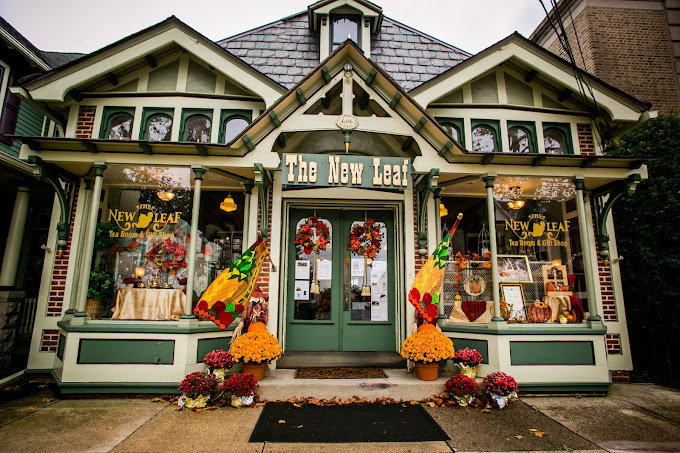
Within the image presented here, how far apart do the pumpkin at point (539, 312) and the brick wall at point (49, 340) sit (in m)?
8.16

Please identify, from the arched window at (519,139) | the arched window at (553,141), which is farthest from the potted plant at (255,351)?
the arched window at (553,141)

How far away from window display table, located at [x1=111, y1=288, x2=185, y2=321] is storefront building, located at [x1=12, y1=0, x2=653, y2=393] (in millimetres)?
34

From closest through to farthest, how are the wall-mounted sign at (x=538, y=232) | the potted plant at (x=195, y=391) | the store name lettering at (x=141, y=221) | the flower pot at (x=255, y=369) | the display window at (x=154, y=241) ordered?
1. the potted plant at (x=195, y=391)
2. the flower pot at (x=255, y=369)
3. the display window at (x=154, y=241)
4. the store name lettering at (x=141, y=221)
5. the wall-mounted sign at (x=538, y=232)

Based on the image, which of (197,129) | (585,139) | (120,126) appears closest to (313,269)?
(197,129)

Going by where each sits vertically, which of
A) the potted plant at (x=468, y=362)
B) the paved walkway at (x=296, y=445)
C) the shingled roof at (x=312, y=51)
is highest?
the shingled roof at (x=312, y=51)

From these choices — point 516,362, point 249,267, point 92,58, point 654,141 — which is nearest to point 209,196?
point 249,267

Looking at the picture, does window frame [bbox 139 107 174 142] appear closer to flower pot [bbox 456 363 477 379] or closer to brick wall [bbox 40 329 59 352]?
brick wall [bbox 40 329 59 352]

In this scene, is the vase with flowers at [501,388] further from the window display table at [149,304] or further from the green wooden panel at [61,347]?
the green wooden panel at [61,347]

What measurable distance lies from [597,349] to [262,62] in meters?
8.46

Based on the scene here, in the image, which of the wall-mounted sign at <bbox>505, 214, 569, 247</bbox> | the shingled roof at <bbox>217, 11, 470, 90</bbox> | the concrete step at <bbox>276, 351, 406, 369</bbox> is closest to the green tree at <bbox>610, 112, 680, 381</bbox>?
the wall-mounted sign at <bbox>505, 214, 569, 247</bbox>

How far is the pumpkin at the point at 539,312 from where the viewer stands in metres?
6.03

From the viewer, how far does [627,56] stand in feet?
35.1

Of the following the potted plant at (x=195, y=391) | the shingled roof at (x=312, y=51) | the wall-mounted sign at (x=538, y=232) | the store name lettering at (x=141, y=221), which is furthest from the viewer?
the shingled roof at (x=312, y=51)

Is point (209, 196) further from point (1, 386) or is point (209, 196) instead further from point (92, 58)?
point (1, 386)
